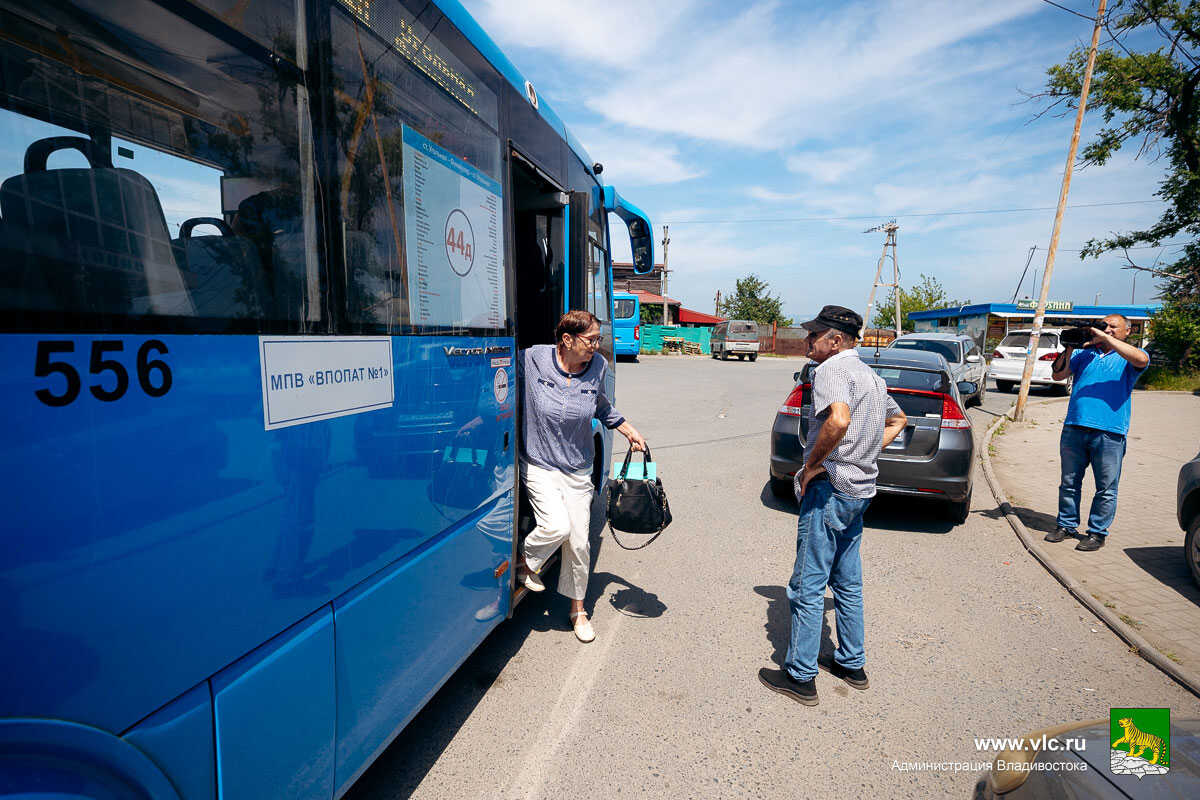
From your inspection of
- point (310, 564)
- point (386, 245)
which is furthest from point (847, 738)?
point (386, 245)

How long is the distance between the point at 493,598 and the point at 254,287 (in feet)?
6.58

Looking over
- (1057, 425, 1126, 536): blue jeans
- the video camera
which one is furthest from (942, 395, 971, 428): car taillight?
the video camera

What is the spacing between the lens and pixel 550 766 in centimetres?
269

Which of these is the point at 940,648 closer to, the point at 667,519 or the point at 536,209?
the point at 667,519

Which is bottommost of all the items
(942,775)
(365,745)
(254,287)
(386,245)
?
(942,775)

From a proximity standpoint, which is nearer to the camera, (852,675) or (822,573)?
(822,573)

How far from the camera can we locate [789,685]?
128 inches

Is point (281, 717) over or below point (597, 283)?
below

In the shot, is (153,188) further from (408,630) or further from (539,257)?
(539,257)

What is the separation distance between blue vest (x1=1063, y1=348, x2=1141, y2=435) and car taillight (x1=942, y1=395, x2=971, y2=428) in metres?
0.79

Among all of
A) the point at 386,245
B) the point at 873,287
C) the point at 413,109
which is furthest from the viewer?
the point at 873,287

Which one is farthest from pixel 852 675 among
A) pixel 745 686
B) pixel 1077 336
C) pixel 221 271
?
pixel 1077 336

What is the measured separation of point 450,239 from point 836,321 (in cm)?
185

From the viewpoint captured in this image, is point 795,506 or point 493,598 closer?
point 493,598
